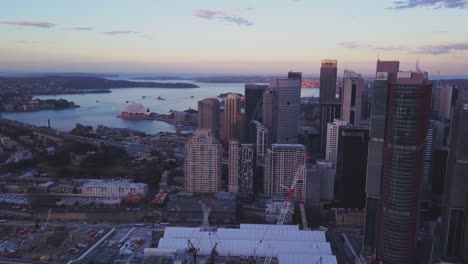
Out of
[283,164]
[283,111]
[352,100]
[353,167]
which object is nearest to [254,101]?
[283,111]

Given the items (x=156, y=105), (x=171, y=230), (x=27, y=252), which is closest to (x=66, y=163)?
(x=27, y=252)

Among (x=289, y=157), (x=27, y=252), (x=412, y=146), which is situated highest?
(x=412, y=146)

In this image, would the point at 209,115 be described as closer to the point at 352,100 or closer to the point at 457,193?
the point at 352,100

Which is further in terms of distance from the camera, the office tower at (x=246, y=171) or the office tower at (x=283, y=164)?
the office tower at (x=246, y=171)

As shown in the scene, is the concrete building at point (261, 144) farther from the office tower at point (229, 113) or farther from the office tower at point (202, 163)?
the office tower at point (229, 113)

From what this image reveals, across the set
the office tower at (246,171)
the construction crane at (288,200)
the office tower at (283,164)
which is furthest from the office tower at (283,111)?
the construction crane at (288,200)

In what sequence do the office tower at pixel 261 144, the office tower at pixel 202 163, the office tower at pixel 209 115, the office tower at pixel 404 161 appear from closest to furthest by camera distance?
the office tower at pixel 404 161 → the office tower at pixel 202 163 → the office tower at pixel 261 144 → the office tower at pixel 209 115

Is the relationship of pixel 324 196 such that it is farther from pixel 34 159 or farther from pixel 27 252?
pixel 34 159
